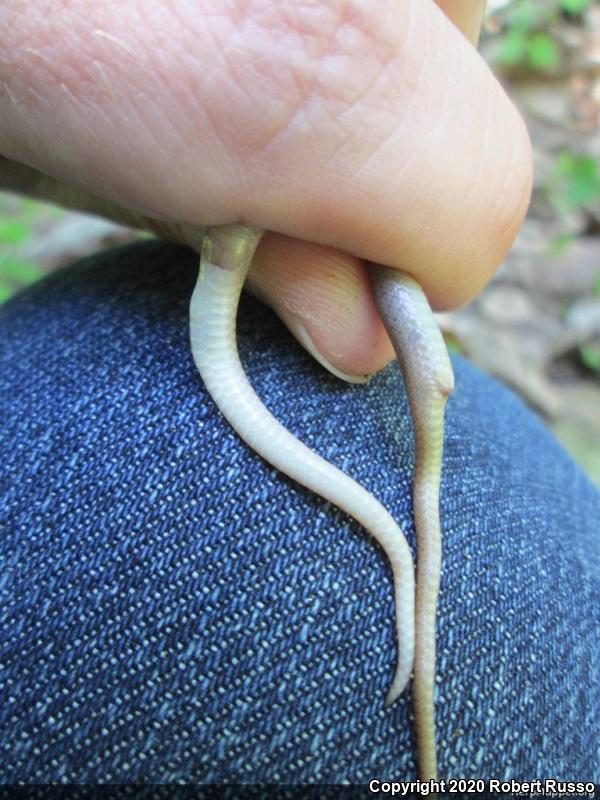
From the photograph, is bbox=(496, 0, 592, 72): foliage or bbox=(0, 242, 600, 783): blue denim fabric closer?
bbox=(0, 242, 600, 783): blue denim fabric

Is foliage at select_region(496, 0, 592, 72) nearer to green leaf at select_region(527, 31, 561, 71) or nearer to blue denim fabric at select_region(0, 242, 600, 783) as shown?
green leaf at select_region(527, 31, 561, 71)

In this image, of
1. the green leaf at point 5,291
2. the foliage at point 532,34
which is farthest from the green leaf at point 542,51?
the green leaf at point 5,291

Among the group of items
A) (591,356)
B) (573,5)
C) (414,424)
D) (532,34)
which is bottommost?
(591,356)

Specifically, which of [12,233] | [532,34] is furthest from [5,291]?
[532,34]

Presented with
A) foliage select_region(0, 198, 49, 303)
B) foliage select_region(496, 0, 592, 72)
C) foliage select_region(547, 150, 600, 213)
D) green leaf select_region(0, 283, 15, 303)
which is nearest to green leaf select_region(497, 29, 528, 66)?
foliage select_region(496, 0, 592, 72)

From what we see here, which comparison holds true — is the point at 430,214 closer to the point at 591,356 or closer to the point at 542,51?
the point at 591,356

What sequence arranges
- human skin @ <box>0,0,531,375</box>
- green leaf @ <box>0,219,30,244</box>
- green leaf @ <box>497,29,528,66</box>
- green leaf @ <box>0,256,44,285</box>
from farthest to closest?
1. green leaf @ <box>497,29,528,66</box>
2. green leaf @ <box>0,219,30,244</box>
3. green leaf @ <box>0,256,44,285</box>
4. human skin @ <box>0,0,531,375</box>

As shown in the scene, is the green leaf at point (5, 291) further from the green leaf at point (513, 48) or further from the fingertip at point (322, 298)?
the green leaf at point (513, 48)
